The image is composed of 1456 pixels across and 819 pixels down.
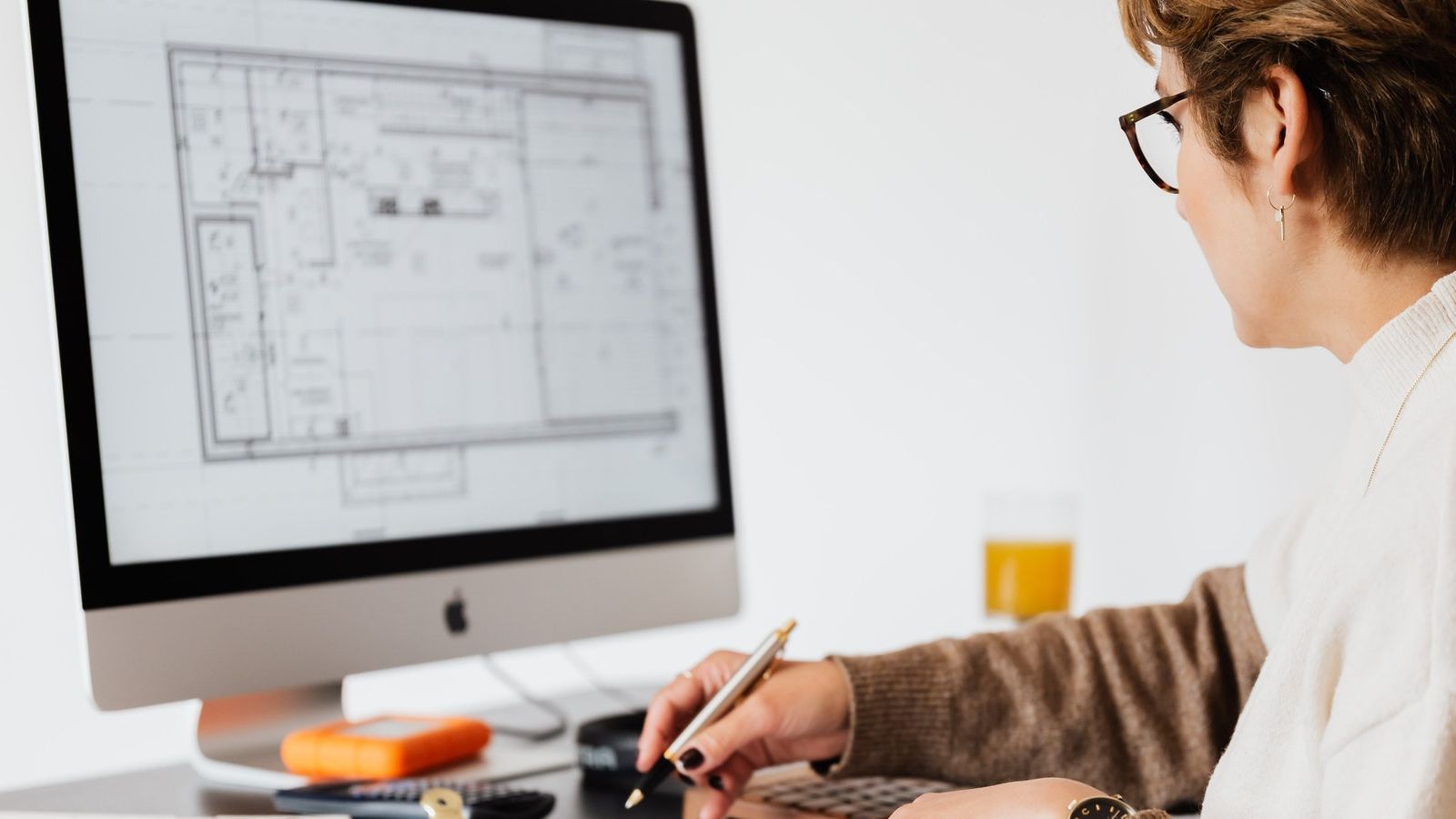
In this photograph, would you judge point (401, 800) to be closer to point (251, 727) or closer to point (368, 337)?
point (251, 727)

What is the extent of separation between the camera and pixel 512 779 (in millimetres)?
949

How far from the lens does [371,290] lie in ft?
3.19

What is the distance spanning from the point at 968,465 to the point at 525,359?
943 mm

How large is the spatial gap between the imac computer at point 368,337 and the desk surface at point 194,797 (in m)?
0.04

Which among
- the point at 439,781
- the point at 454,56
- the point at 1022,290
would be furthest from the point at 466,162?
the point at 1022,290

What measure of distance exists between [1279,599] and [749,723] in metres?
0.39

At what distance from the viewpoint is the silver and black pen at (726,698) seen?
840mm

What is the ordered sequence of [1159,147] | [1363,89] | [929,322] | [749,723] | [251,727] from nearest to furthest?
1. [1363,89]
2. [749,723]
3. [251,727]
4. [1159,147]
5. [929,322]

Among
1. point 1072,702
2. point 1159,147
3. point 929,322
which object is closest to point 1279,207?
point 1072,702

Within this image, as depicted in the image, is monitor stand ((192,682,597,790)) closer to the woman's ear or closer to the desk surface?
the desk surface

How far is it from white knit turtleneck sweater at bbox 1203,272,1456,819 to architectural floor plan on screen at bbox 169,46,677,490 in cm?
56

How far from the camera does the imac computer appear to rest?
34.4 inches

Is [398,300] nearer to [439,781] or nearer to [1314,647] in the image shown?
[439,781]

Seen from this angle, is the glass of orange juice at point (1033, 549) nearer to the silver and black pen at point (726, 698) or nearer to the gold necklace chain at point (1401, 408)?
the silver and black pen at point (726, 698)
